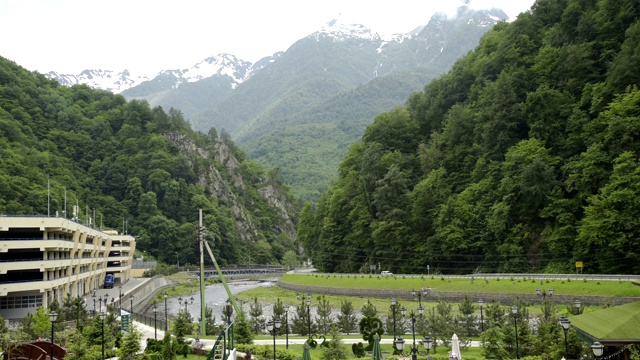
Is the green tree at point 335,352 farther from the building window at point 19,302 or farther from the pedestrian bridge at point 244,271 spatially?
the pedestrian bridge at point 244,271

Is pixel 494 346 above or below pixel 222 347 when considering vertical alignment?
below

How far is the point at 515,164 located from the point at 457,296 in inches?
868

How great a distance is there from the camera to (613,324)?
26359mm

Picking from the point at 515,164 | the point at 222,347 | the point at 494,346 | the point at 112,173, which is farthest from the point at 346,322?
the point at 112,173

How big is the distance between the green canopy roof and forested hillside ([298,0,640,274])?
1562 inches

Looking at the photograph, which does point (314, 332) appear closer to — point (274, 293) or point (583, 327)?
point (583, 327)

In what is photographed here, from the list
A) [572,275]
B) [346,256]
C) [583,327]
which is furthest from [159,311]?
[583,327]

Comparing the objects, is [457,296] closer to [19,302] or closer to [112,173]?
[19,302]

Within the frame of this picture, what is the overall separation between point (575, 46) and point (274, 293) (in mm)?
61231

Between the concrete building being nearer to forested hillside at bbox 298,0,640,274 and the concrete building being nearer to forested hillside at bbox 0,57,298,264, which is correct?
forested hillside at bbox 298,0,640,274

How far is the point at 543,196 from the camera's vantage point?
257ft

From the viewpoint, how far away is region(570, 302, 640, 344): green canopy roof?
81.7ft

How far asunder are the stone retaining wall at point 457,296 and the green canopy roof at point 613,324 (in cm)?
2409

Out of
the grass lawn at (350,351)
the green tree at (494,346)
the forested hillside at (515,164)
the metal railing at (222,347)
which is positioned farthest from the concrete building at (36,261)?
the forested hillside at (515,164)
